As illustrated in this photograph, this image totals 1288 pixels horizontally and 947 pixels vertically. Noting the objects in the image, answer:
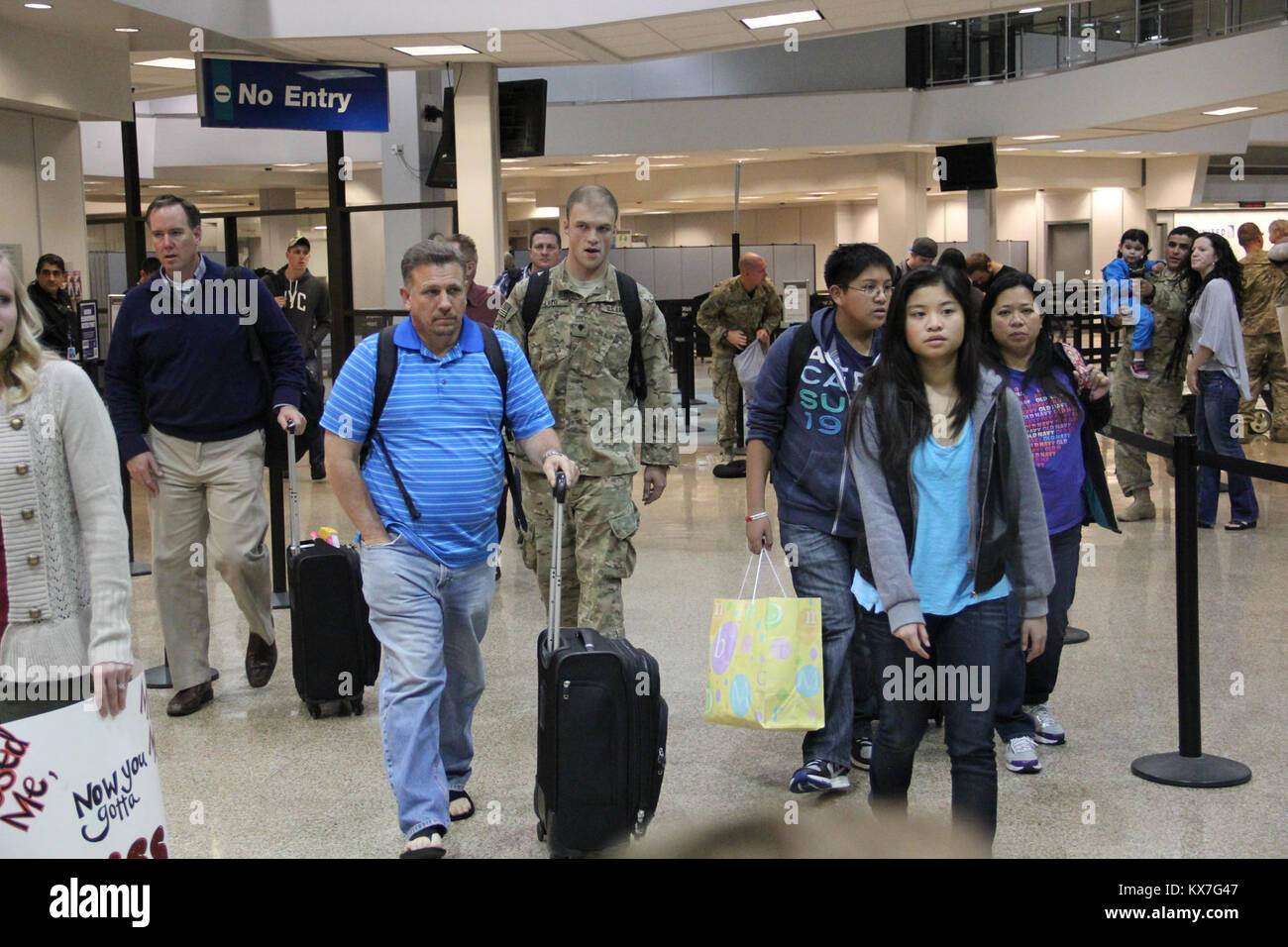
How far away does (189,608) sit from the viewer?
17.7ft

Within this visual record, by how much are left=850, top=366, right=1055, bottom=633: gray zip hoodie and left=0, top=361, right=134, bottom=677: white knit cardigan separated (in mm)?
1652

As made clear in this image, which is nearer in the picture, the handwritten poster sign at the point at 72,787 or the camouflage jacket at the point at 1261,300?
the handwritten poster sign at the point at 72,787

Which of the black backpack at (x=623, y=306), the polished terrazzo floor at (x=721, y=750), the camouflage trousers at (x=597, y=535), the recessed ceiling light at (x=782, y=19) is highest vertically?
the recessed ceiling light at (x=782, y=19)

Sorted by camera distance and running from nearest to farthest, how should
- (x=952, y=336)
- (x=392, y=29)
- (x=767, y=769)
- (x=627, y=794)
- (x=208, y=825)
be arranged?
1. (x=952, y=336)
2. (x=627, y=794)
3. (x=208, y=825)
4. (x=767, y=769)
5. (x=392, y=29)

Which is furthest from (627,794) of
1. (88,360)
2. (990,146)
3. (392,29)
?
(990,146)

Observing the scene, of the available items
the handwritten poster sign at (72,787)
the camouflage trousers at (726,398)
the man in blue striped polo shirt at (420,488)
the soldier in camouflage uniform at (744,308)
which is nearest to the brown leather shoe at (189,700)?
the man in blue striped polo shirt at (420,488)

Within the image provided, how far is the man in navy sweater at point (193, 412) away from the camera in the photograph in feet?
17.2

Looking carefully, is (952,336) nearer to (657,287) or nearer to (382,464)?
(382,464)

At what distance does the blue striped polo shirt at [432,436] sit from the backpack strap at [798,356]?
1037 millimetres

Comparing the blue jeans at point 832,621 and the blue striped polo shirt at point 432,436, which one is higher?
the blue striped polo shirt at point 432,436

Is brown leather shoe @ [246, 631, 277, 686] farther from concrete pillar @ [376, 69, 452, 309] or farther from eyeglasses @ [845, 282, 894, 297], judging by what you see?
concrete pillar @ [376, 69, 452, 309]

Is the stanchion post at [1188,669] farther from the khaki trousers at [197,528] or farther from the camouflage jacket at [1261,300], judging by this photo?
the camouflage jacket at [1261,300]

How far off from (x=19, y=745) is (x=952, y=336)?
2.15 meters

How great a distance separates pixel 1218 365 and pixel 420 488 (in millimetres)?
6601
